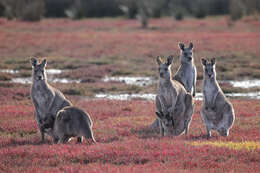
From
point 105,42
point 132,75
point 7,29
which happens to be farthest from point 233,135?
point 7,29

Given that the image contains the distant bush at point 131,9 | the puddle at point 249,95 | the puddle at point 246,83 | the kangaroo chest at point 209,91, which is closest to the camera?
the kangaroo chest at point 209,91

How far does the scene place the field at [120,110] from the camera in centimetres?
934

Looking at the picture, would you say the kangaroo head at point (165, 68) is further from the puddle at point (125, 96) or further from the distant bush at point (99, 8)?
the distant bush at point (99, 8)

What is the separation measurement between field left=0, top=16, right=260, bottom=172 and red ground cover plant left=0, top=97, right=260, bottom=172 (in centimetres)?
2

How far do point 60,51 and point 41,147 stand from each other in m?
21.2

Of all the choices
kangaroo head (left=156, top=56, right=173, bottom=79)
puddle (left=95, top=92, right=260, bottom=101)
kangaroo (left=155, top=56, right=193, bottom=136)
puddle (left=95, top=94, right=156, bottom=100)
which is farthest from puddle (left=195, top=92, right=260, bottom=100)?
kangaroo head (left=156, top=56, right=173, bottom=79)

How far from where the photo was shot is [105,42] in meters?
35.5

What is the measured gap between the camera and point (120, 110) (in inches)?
609

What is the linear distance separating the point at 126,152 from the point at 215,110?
2762 mm

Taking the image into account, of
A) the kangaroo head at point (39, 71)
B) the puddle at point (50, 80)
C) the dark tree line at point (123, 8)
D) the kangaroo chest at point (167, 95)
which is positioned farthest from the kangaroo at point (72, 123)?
the dark tree line at point (123, 8)

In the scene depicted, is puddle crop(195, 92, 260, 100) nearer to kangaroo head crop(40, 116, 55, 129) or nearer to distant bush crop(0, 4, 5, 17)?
kangaroo head crop(40, 116, 55, 129)

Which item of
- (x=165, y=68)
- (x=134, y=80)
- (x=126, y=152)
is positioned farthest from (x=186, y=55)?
(x=134, y=80)

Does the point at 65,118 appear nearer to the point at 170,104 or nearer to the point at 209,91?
the point at 170,104

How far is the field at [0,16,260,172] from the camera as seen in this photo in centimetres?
934
